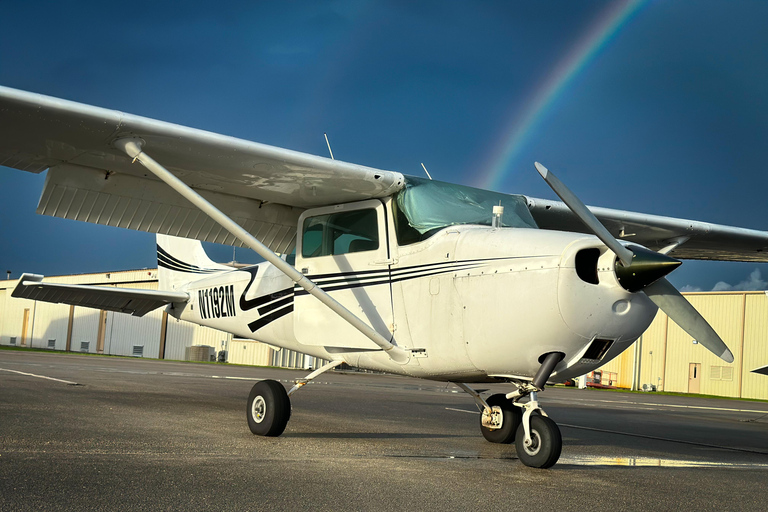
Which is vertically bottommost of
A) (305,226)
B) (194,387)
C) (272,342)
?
(194,387)

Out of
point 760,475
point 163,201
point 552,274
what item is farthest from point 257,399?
point 760,475

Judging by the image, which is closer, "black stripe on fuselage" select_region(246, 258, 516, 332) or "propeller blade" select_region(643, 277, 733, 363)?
"propeller blade" select_region(643, 277, 733, 363)

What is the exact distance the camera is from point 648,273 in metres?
5.27

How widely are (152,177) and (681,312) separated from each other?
558 cm

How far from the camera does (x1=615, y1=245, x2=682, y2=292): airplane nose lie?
5.25 metres

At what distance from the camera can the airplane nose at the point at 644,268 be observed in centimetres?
525

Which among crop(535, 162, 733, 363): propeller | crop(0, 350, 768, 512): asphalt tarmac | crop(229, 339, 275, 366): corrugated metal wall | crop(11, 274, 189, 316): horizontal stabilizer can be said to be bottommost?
crop(229, 339, 275, 366): corrugated metal wall

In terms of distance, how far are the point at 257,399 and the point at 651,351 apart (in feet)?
120

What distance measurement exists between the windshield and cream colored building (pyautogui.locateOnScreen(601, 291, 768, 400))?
32.3m

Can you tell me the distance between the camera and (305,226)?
8297 millimetres

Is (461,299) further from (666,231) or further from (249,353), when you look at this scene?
(249,353)

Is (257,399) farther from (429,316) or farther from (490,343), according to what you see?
(490,343)

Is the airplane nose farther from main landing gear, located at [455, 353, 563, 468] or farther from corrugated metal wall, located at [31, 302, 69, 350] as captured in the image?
corrugated metal wall, located at [31, 302, 69, 350]

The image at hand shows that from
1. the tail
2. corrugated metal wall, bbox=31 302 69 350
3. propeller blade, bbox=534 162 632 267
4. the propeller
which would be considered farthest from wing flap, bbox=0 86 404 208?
corrugated metal wall, bbox=31 302 69 350
